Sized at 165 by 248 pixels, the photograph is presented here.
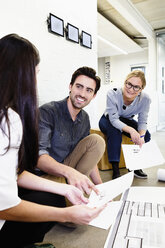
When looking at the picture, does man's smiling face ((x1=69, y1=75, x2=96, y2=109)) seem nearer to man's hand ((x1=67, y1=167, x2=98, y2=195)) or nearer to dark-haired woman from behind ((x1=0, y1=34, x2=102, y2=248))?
man's hand ((x1=67, y1=167, x2=98, y2=195))

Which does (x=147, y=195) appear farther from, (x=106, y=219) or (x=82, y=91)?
(x=82, y=91)

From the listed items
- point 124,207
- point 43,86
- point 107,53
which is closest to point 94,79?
point 43,86

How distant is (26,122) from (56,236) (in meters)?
0.72

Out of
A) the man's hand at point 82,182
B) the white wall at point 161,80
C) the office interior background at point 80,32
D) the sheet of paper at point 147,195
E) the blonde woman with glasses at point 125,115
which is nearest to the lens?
the man's hand at point 82,182

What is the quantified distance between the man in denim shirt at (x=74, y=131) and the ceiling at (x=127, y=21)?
2.39m

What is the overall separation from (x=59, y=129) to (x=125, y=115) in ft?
3.24

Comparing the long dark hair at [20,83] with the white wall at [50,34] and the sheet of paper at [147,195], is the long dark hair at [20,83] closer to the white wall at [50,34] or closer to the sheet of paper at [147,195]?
the sheet of paper at [147,195]

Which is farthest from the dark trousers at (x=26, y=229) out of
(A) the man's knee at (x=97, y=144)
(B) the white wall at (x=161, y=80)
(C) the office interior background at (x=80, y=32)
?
(B) the white wall at (x=161, y=80)

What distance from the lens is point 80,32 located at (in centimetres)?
228

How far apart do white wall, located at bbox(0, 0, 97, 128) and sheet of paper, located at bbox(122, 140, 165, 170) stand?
841 mm

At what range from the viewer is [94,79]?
144cm

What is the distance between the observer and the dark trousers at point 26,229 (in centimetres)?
66

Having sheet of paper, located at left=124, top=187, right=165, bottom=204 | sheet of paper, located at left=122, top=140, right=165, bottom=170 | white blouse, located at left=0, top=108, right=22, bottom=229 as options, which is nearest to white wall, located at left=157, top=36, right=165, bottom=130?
sheet of paper, located at left=122, top=140, right=165, bottom=170

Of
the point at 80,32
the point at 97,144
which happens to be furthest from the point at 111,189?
the point at 80,32
